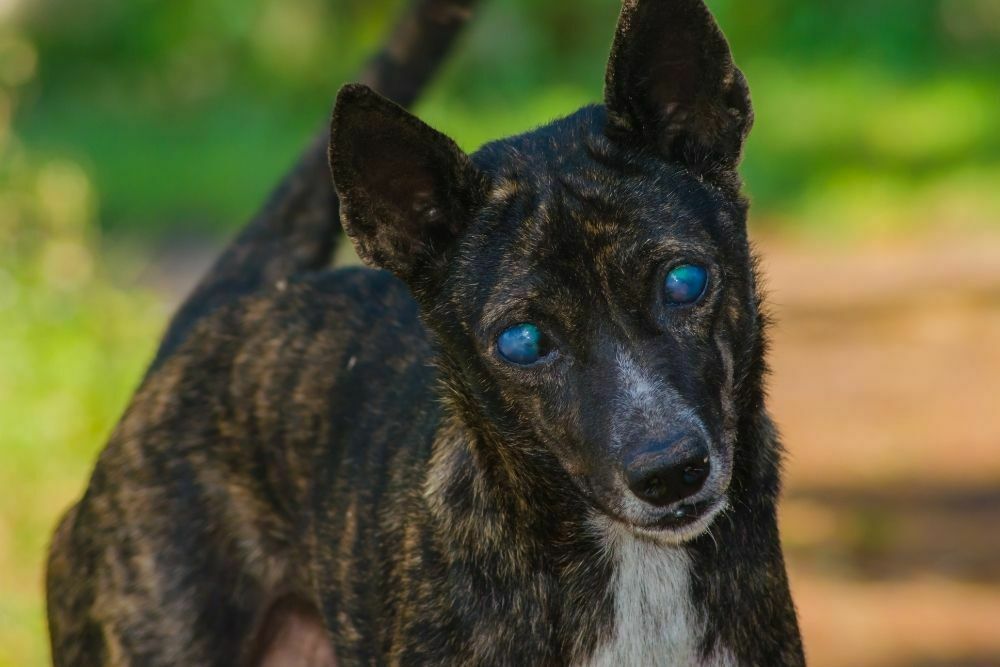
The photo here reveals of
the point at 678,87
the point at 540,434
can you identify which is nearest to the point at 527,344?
the point at 540,434

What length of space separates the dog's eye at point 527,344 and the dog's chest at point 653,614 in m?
0.55

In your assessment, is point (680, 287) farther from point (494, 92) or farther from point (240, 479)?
point (494, 92)

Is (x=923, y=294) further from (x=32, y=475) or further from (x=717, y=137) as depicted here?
(x=717, y=137)

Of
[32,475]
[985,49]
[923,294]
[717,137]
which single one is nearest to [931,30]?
[985,49]

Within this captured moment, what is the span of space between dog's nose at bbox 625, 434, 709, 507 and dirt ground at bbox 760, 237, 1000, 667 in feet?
7.27

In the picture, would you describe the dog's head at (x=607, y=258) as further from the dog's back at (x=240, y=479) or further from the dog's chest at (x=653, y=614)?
the dog's back at (x=240, y=479)

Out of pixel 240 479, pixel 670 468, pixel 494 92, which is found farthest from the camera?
pixel 494 92

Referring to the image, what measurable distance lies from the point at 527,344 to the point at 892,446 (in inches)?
236

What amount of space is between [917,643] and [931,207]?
649 cm

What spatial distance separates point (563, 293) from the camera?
3.58 meters

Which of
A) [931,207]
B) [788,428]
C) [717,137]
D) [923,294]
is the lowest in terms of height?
[717,137]

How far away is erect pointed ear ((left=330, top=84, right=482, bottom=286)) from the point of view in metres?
3.71

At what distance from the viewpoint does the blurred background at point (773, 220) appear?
7500 millimetres

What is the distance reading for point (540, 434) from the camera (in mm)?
3695
